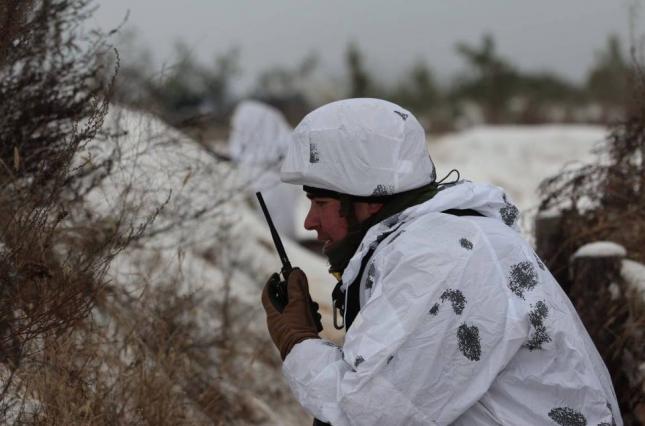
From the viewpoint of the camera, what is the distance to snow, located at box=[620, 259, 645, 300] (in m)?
3.85

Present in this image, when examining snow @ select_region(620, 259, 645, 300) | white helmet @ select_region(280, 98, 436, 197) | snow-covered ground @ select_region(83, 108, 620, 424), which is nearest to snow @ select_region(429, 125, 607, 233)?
snow-covered ground @ select_region(83, 108, 620, 424)

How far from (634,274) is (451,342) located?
2100 millimetres

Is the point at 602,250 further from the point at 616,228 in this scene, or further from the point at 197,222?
the point at 197,222

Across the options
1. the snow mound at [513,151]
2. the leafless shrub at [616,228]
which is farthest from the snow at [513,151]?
the leafless shrub at [616,228]

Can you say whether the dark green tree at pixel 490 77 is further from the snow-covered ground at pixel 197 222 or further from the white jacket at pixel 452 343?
the white jacket at pixel 452 343

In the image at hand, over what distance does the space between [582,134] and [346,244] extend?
21.6 m

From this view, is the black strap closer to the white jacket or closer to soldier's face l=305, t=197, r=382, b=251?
the white jacket

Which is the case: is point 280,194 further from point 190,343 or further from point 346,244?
point 346,244

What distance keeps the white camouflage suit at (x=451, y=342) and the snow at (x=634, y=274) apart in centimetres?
162

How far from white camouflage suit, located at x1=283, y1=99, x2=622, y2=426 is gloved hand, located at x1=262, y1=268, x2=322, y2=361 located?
0.10 metres

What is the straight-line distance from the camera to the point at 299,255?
28.2 ft

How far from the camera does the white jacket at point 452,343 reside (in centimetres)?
212

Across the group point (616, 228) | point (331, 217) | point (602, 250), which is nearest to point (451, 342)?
point (331, 217)

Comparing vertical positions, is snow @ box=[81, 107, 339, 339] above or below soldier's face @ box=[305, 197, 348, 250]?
above
